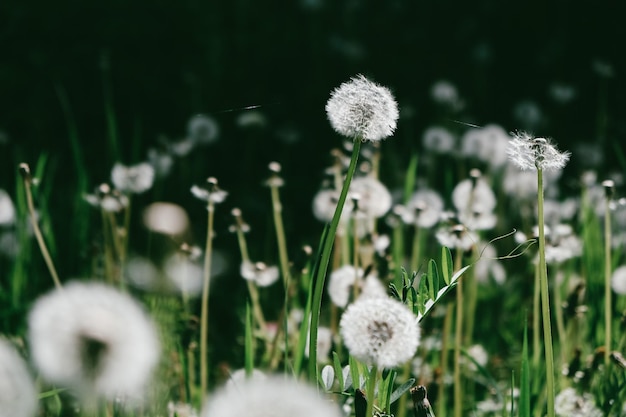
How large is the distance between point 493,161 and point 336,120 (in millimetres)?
1398

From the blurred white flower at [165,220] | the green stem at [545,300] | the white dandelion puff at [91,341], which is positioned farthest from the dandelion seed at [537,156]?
the blurred white flower at [165,220]

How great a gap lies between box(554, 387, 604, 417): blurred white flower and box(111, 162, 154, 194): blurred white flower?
89cm

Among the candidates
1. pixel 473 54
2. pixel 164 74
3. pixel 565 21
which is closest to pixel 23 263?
pixel 164 74

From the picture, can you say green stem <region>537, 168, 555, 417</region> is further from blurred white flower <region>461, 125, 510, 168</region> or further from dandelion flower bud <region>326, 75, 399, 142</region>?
blurred white flower <region>461, 125, 510, 168</region>

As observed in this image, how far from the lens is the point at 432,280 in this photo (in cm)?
91

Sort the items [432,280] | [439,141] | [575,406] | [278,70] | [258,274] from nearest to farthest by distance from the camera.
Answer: [432,280]
[575,406]
[258,274]
[439,141]
[278,70]

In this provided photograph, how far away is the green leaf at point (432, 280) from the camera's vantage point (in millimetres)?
898

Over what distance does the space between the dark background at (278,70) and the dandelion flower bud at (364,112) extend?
1.62 metres

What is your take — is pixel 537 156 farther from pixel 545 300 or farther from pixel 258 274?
pixel 258 274

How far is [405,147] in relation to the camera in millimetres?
2934

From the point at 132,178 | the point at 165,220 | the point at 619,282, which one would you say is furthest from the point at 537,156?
the point at 165,220

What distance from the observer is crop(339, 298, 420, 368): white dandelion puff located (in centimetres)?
76

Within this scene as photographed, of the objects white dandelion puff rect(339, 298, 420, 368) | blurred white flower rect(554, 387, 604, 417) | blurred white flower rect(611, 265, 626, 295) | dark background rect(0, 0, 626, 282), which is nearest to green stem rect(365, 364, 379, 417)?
white dandelion puff rect(339, 298, 420, 368)

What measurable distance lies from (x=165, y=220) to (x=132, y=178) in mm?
176
